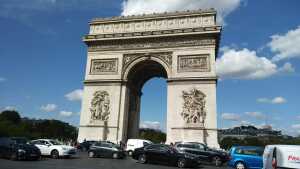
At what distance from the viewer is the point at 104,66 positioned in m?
32.1

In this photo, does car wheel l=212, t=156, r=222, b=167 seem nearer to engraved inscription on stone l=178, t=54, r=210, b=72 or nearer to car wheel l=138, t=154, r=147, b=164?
car wheel l=138, t=154, r=147, b=164

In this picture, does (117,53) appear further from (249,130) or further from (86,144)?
(249,130)

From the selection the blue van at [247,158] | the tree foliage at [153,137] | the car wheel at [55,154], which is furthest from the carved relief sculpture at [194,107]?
the tree foliage at [153,137]

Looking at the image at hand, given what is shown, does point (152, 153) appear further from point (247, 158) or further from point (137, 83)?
point (137, 83)

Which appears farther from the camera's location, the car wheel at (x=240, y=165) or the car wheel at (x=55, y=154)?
the car wheel at (x=55, y=154)

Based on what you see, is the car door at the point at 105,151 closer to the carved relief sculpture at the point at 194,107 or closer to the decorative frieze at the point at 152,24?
the carved relief sculpture at the point at 194,107

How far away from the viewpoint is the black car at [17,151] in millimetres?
16688

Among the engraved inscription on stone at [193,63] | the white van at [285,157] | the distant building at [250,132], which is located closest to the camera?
the white van at [285,157]

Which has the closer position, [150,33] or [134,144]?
[134,144]

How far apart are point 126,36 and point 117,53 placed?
6.84 ft

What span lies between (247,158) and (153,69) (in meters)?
19.0

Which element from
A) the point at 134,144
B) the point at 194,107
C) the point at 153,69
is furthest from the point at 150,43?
the point at 134,144

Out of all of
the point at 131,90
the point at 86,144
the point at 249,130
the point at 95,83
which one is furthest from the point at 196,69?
the point at 249,130

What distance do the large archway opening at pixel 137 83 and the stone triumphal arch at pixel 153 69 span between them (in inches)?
4.4
